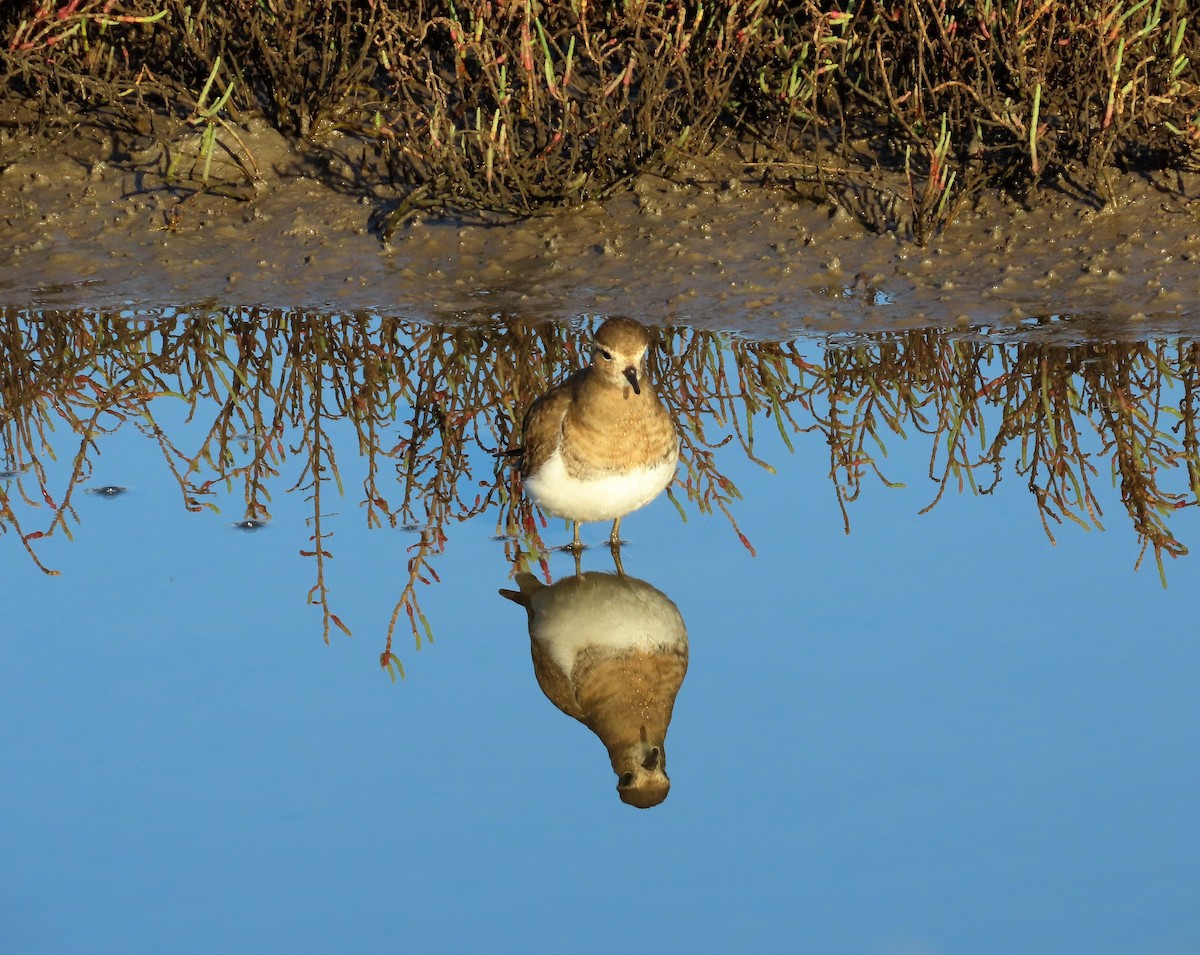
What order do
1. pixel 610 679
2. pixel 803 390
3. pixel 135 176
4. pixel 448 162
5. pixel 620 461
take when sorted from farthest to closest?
1. pixel 135 176
2. pixel 448 162
3. pixel 803 390
4. pixel 620 461
5. pixel 610 679

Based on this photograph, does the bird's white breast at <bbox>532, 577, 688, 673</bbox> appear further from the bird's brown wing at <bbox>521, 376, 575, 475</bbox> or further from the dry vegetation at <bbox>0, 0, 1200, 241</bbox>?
the dry vegetation at <bbox>0, 0, 1200, 241</bbox>

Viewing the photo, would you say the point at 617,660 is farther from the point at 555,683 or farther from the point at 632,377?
the point at 632,377

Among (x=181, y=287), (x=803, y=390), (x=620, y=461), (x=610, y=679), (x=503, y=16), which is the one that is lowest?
(x=610, y=679)

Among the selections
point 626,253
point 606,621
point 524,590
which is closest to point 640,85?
point 626,253

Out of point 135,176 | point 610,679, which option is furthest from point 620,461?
point 135,176

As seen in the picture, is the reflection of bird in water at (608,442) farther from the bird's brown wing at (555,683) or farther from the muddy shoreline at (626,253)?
the muddy shoreline at (626,253)

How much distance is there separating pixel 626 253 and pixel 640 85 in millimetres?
1147

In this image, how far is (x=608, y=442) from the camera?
585cm

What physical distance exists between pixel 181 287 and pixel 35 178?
1274mm

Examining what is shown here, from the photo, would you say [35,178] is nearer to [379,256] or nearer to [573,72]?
[379,256]

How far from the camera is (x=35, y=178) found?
9195mm

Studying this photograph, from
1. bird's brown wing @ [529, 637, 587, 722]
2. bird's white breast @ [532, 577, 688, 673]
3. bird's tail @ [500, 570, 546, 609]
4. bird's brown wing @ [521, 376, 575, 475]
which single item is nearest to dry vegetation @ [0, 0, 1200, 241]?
bird's brown wing @ [521, 376, 575, 475]

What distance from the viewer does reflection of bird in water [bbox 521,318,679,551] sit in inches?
231

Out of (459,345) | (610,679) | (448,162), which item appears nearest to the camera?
(610,679)
